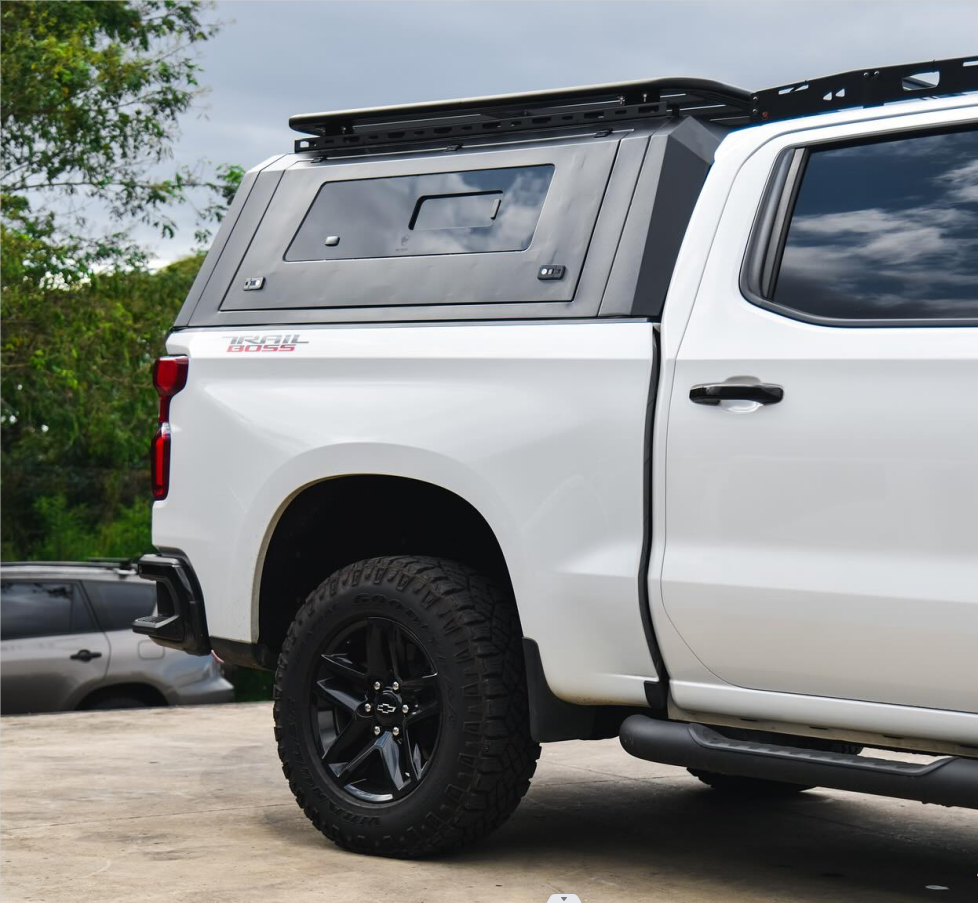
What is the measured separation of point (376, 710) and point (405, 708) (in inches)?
4.3

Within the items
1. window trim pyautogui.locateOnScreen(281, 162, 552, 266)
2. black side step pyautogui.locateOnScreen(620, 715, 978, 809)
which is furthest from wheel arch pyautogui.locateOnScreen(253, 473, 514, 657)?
black side step pyautogui.locateOnScreen(620, 715, 978, 809)

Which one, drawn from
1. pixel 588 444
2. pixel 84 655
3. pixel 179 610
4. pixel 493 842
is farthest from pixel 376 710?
pixel 84 655

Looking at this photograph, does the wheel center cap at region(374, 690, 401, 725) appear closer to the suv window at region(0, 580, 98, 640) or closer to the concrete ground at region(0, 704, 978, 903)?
the concrete ground at region(0, 704, 978, 903)

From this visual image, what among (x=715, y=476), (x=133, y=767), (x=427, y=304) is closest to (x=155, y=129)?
(x=133, y=767)

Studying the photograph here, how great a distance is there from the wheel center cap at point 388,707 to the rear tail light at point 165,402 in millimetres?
1107

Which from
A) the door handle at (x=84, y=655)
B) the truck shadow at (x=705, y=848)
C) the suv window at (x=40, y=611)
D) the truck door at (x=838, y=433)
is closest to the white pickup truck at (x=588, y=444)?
the truck door at (x=838, y=433)

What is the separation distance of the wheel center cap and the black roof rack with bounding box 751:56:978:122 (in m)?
2.04

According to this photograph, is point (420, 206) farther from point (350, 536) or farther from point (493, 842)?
point (493, 842)

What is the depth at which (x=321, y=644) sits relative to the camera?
468 cm

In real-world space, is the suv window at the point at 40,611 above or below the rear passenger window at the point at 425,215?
below

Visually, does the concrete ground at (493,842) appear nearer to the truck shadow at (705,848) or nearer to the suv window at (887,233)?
the truck shadow at (705,848)

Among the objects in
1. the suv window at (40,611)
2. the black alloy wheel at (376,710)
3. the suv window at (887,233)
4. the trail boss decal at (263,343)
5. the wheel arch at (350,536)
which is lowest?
the suv window at (40,611)

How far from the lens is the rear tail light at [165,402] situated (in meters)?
5.04

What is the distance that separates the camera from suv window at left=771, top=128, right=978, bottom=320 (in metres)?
3.70
